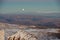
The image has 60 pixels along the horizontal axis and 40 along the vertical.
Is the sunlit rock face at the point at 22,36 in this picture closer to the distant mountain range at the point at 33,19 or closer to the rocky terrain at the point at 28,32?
the rocky terrain at the point at 28,32

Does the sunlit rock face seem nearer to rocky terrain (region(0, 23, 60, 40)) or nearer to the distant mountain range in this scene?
rocky terrain (region(0, 23, 60, 40))

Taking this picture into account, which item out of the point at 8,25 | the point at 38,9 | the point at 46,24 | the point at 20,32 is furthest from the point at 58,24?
the point at 8,25

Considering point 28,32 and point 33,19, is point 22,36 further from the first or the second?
point 33,19

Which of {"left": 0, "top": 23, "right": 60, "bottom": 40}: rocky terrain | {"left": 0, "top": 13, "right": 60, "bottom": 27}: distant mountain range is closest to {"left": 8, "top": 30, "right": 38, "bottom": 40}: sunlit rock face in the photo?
{"left": 0, "top": 23, "right": 60, "bottom": 40}: rocky terrain

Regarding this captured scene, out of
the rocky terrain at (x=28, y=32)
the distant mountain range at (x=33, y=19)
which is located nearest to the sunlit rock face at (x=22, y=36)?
the rocky terrain at (x=28, y=32)

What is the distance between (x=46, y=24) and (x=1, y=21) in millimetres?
547

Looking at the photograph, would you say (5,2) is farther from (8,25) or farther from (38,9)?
(38,9)

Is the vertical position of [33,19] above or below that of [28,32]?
above

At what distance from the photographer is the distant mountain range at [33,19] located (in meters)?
1.31

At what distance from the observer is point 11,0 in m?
1.33

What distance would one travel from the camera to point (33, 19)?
4.33 ft

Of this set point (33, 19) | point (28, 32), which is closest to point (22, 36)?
point (28, 32)

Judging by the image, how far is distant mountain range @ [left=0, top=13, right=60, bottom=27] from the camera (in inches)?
51.7

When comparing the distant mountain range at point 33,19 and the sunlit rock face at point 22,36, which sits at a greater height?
the distant mountain range at point 33,19
